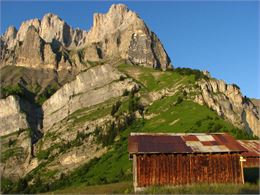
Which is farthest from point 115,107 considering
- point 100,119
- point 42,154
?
point 42,154

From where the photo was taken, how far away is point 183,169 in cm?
4516

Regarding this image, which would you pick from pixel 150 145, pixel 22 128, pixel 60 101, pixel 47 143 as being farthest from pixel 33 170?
pixel 150 145

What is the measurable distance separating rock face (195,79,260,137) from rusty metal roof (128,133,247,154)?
82078mm

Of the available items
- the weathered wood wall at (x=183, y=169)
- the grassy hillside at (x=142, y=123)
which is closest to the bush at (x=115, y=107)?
the grassy hillside at (x=142, y=123)

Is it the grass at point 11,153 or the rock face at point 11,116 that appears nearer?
the grass at point 11,153

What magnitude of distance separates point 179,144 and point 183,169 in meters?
2.65

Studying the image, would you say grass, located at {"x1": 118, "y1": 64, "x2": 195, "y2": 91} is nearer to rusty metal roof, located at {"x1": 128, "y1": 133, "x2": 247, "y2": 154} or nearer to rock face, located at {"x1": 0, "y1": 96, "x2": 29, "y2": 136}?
rock face, located at {"x1": 0, "y1": 96, "x2": 29, "y2": 136}

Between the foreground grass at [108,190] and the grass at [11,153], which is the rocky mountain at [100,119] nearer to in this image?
the grass at [11,153]

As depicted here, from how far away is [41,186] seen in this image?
11106cm

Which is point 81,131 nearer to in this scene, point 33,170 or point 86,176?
point 33,170

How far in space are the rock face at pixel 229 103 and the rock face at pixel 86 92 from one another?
3083 cm

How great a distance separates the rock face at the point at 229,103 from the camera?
131625 millimetres

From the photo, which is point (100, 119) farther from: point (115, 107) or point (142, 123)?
point (142, 123)

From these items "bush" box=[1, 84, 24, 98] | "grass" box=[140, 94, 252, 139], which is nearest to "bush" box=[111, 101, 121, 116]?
"grass" box=[140, 94, 252, 139]
